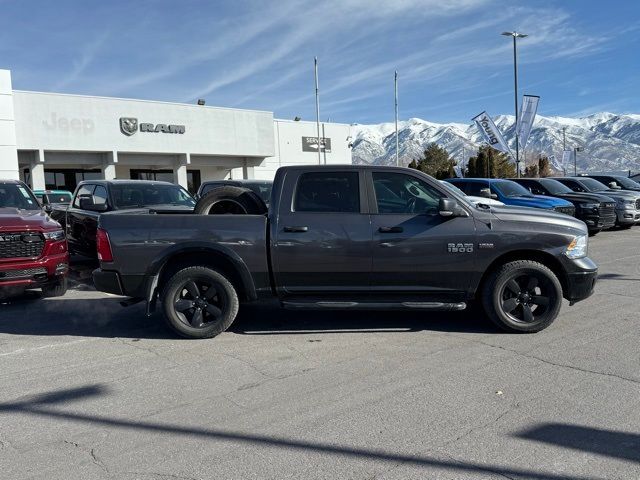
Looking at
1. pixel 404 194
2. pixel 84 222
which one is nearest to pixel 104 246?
pixel 404 194

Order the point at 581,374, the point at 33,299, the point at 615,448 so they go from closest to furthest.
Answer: the point at 615,448
the point at 581,374
the point at 33,299

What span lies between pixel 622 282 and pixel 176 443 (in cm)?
768

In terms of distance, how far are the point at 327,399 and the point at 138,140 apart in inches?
1346

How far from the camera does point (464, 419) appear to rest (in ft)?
12.8

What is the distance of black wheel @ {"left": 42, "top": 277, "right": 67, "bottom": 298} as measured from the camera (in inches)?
317

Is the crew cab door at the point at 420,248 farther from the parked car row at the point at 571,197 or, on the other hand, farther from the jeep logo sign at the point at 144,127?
the jeep logo sign at the point at 144,127

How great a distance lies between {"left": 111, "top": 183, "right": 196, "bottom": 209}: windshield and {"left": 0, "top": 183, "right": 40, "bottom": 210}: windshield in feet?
4.69

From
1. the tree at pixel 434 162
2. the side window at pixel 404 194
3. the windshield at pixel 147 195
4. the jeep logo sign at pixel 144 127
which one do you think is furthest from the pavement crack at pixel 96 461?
the tree at pixel 434 162

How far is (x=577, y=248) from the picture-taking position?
6.02m

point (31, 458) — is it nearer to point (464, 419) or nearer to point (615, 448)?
point (464, 419)

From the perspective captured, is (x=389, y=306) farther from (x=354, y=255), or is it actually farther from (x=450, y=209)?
(x=450, y=209)

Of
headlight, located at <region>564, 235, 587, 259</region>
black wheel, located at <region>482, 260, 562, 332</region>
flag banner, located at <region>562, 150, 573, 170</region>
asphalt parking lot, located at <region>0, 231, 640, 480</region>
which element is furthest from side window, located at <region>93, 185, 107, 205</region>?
flag banner, located at <region>562, 150, 573, 170</region>

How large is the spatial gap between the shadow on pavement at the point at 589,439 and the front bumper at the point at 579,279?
260 centimetres

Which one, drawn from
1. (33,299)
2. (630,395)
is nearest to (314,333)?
(630,395)
